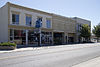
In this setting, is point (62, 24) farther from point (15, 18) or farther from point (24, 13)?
point (15, 18)

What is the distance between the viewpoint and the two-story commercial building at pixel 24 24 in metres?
25.4

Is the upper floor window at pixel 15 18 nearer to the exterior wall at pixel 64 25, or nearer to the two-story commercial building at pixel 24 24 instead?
the two-story commercial building at pixel 24 24

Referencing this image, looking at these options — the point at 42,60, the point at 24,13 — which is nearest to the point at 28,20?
the point at 24,13

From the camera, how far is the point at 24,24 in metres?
27.7

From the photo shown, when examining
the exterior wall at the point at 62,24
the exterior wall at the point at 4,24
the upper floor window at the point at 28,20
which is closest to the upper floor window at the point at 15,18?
the exterior wall at the point at 4,24

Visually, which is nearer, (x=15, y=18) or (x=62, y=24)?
(x=15, y=18)

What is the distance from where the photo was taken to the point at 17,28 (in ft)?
85.8

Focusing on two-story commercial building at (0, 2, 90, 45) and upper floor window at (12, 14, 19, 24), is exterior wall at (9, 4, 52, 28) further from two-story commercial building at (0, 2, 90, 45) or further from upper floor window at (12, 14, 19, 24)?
upper floor window at (12, 14, 19, 24)

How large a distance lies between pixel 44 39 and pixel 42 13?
24.3ft

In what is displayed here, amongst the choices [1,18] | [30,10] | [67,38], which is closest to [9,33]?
[1,18]

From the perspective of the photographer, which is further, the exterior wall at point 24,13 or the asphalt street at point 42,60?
the exterior wall at point 24,13

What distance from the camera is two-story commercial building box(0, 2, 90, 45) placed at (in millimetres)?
25375

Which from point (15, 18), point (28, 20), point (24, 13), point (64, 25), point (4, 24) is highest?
point (24, 13)

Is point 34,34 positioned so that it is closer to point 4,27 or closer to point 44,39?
point 44,39
